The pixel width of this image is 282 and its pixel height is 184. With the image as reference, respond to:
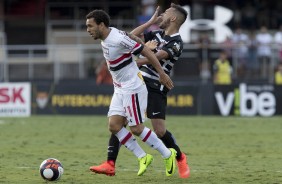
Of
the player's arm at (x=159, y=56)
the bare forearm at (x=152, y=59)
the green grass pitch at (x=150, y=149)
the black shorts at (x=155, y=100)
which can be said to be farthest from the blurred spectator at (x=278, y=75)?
the bare forearm at (x=152, y=59)

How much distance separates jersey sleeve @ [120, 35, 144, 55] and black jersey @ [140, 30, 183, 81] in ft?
2.46

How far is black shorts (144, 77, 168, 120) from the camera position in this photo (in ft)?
37.2

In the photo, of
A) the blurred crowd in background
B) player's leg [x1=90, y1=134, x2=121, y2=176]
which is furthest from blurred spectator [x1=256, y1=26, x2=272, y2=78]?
player's leg [x1=90, y1=134, x2=121, y2=176]

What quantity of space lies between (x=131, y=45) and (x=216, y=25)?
2163cm

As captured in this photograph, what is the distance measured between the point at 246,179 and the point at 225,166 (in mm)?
1660

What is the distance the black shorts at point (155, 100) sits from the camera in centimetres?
1133

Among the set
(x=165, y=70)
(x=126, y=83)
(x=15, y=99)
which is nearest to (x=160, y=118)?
(x=165, y=70)

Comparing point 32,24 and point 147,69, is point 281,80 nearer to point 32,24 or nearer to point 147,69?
point 32,24

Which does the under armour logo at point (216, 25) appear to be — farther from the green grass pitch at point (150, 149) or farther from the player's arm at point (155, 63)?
the player's arm at point (155, 63)

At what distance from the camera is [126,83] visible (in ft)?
35.4

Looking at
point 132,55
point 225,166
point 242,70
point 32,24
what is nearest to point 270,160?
point 225,166

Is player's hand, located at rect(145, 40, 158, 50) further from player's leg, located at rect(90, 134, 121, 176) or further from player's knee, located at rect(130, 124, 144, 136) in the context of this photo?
player's leg, located at rect(90, 134, 121, 176)

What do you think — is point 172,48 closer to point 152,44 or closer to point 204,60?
point 152,44

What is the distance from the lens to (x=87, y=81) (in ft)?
92.0
